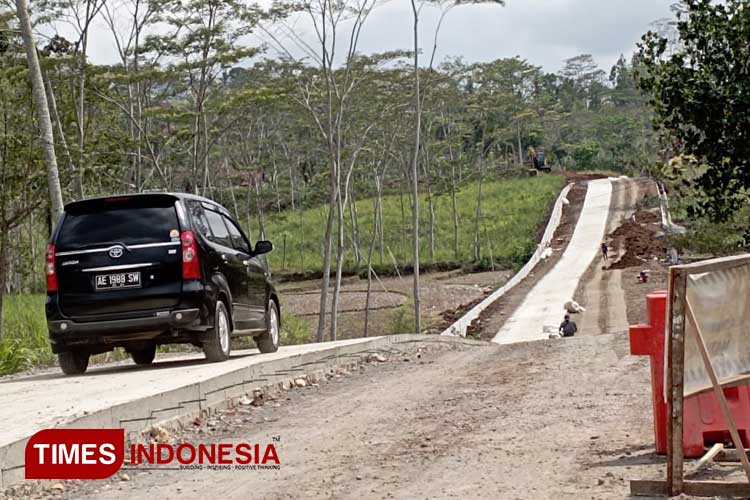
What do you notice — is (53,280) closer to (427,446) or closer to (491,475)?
(427,446)

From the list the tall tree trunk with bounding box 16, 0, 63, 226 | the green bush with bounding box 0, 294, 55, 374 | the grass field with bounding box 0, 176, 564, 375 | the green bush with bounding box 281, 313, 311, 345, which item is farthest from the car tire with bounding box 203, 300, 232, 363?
the grass field with bounding box 0, 176, 564, 375

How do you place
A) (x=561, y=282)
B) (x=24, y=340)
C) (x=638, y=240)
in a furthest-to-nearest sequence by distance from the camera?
(x=638, y=240) < (x=561, y=282) < (x=24, y=340)

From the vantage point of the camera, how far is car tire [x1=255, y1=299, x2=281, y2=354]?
15023mm

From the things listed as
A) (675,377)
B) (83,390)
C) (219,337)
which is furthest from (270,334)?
(675,377)

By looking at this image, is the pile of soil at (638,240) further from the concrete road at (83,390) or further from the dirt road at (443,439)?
the concrete road at (83,390)

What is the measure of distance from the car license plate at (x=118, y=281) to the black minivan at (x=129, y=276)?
10mm

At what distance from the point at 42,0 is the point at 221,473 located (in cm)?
2866

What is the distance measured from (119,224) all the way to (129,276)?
590 millimetres

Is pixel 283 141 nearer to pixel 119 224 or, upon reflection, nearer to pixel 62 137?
pixel 62 137

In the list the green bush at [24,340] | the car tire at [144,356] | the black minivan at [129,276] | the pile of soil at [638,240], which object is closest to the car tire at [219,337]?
the black minivan at [129,276]

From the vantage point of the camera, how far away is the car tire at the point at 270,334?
15023 millimetres

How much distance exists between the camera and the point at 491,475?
663cm

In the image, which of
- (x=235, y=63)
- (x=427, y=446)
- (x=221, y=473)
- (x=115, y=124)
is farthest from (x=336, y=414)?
(x=115, y=124)

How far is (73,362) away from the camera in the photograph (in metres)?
12.7
